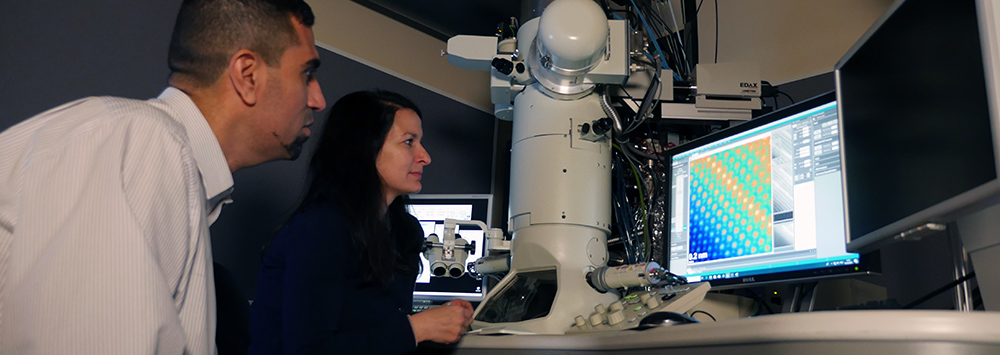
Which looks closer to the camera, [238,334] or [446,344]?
[446,344]

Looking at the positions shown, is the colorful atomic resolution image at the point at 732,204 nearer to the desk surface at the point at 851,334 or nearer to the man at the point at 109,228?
the desk surface at the point at 851,334

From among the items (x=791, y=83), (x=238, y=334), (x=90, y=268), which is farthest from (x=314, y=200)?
(x=791, y=83)

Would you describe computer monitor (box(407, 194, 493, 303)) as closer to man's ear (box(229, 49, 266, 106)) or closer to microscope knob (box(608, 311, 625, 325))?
microscope knob (box(608, 311, 625, 325))

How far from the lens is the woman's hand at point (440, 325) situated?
1.22 metres

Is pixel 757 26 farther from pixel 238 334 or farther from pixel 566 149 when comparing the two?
pixel 238 334

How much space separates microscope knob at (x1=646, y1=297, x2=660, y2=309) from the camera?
114 cm

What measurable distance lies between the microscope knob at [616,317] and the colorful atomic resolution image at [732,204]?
0.89 ft

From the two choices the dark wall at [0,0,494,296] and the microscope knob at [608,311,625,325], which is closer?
the microscope knob at [608,311,625,325]

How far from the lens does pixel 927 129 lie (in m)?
0.73

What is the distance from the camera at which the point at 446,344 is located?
4.16ft

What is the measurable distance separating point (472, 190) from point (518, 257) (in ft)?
3.31

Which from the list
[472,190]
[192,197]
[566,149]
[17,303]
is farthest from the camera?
[472,190]

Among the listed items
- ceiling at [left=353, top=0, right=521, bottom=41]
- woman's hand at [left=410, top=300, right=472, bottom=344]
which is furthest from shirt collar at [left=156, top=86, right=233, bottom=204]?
ceiling at [left=353, top=0, right=521, bottom=41]

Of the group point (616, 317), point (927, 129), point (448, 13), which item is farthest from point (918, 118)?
point (448, 13)
